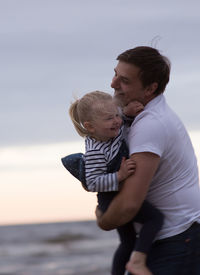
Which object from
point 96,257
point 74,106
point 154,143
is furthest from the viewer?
point 96,257

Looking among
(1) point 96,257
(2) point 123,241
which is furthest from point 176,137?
(1) point 96,257

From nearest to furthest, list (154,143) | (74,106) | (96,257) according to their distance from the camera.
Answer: (154,143)
(74,106)
(96,257)

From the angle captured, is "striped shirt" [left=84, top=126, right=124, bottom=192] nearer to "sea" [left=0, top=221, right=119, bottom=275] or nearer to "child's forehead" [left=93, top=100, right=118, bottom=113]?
"child's forehead" [left=93, top=100, right=118, bottom=113]

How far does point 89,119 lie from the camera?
400cm

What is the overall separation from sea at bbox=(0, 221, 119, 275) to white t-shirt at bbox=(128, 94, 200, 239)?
40.4ft

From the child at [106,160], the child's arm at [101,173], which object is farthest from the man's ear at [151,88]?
the child's arm at [101,173]

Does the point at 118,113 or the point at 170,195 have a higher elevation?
the point at 118,113

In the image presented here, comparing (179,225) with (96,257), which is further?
(96,257)

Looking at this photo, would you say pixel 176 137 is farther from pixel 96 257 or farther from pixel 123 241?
pixel 96 257

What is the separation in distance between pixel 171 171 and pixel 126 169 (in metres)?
0.27

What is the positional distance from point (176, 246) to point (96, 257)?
1657cm

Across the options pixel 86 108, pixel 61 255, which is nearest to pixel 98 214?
pixel 86 108

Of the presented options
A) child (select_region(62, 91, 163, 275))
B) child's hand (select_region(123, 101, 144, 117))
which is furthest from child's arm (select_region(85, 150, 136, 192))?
child's hand (select_region(123, 101, 144, 117))

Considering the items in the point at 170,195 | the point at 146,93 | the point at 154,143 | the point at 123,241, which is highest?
the point at 146,93
